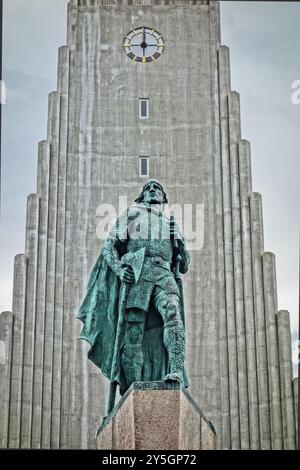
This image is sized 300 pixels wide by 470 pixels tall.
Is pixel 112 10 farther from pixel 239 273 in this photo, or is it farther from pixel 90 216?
pixel 239 273

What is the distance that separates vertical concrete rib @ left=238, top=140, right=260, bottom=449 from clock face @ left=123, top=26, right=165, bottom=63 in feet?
11.8

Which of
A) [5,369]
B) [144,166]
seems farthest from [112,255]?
[144,166]

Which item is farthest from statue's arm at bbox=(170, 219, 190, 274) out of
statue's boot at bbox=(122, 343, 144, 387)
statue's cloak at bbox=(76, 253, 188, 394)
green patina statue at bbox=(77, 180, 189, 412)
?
statue's boot at bbox=(122, 343, 144, 387)

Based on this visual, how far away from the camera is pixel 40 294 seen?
1058 inches

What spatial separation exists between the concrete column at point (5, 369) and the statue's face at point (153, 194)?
557 inches

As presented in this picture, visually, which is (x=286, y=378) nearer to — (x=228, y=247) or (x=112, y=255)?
(x=228, y=247)

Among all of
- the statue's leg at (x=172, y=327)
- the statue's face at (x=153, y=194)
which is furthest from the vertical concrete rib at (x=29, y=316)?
the statue's leg at (x=172, y=327)

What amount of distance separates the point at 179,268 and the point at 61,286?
15.1 m

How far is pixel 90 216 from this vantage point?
28.0 m

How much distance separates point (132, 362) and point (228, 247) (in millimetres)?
16138

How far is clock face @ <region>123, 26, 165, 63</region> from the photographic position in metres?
29.5

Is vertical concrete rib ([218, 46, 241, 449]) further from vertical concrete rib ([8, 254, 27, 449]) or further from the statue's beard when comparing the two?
the statue's beard
